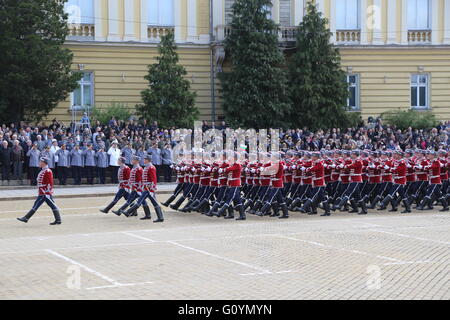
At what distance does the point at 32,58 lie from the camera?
105 feet

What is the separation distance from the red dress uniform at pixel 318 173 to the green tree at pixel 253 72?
1506 cm

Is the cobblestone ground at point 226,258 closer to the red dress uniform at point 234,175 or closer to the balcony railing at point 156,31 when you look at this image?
the red dress uniform at point 234,175

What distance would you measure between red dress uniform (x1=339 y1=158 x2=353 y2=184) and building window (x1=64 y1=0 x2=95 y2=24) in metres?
19.3

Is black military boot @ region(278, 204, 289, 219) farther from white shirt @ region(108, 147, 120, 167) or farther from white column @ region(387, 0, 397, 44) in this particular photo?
white column @ region(387, 0, 397, 44)

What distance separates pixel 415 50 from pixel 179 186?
23149 millimetres

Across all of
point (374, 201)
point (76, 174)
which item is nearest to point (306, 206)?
point (374, 201)

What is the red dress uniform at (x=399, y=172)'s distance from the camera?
23047mm

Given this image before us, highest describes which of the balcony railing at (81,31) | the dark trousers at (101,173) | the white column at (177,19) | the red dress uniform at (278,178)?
the white column at (177,19)

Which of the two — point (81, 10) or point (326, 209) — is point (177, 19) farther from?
point (326, 209)

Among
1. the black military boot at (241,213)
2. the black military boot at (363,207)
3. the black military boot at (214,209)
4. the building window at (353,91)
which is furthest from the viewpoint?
the building window at (353,91)

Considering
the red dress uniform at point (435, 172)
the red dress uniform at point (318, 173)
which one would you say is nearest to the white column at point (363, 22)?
the red dress uniform at point (435, 172)

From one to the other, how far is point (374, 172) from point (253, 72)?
14.8 meters

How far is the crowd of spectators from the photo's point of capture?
29.3m

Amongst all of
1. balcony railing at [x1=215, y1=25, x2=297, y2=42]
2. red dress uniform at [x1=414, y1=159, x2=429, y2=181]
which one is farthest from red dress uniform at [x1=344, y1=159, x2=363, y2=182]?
balcony railing at [x1=215, y1=25, x2=297, y2=42]
